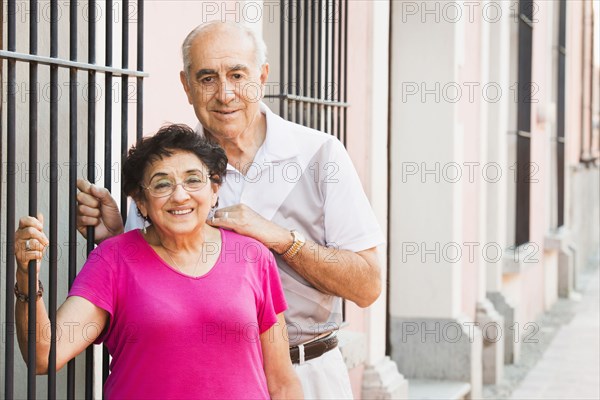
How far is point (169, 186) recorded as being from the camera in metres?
3.18

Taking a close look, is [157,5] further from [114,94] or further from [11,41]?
[11,41]

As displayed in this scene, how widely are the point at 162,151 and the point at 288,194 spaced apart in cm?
47

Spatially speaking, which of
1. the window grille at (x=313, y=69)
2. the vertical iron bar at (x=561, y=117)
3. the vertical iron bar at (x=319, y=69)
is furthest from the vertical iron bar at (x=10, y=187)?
the vertical iron bar at (x=561, y=117)

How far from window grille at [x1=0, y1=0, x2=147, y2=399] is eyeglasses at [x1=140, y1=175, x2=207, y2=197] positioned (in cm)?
35

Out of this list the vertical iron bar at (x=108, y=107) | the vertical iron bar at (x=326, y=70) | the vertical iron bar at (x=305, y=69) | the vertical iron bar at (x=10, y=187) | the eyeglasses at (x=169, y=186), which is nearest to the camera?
the eyeglasses at (x=169, y=186)

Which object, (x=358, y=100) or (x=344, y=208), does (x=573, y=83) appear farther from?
(x=344, y=208)

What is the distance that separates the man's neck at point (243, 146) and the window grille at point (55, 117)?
14.7 inches

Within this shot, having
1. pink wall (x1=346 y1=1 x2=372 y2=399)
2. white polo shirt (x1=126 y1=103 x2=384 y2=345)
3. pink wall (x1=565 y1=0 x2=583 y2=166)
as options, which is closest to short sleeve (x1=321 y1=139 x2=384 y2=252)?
white polo shirt (x1=126 y1=103 x2=384 y2=345)

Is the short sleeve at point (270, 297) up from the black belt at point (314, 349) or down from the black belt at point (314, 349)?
up

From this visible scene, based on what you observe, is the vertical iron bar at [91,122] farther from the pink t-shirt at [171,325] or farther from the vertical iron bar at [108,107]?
the pink t-shirt at [171,325]

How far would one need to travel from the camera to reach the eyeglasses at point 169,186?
3167mm

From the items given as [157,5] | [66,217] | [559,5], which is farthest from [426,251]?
[559,5]

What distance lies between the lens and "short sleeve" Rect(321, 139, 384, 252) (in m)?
3.51

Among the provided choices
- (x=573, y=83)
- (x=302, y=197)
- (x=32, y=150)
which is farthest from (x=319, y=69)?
(x=573, y=83)
